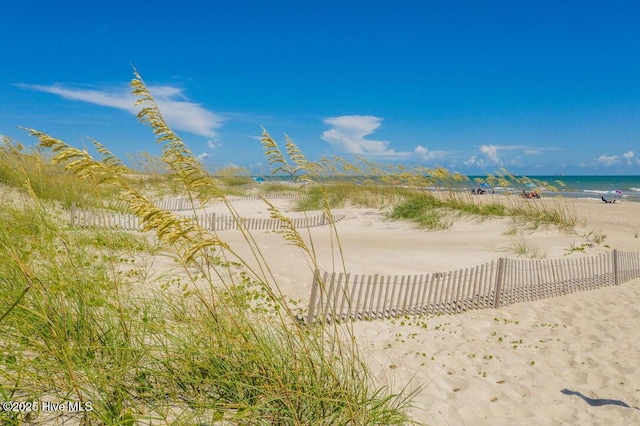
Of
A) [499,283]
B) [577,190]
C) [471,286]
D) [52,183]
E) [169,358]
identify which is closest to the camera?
[169,358]

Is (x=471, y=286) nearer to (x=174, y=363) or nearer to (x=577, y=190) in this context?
(x=174, y=363)

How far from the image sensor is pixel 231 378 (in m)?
2.89

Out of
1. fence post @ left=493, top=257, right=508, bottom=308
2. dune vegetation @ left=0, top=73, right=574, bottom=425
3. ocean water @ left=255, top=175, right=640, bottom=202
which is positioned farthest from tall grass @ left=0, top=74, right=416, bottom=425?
fence post @ left=493, top=257, right=508, bottom=308

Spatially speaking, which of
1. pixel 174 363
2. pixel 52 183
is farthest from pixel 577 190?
pixel 174 363

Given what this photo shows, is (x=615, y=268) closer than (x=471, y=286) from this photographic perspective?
No

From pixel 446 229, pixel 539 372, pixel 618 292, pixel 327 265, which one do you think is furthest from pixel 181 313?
pixel 446 229

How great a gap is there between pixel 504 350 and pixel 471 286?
305cm

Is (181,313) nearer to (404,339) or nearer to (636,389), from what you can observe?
(404,339)

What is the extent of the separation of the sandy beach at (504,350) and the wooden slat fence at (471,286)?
0.29 meters

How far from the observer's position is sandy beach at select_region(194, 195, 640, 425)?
4512 millimetres

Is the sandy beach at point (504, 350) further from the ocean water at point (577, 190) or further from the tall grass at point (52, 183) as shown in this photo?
the tall grass at point (52, 183)

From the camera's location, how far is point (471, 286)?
30.2 ft

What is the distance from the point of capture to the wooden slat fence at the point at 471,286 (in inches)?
293

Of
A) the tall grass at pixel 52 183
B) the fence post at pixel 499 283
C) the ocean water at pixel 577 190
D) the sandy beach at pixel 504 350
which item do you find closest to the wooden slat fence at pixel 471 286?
the fence post at pixel 499 283
